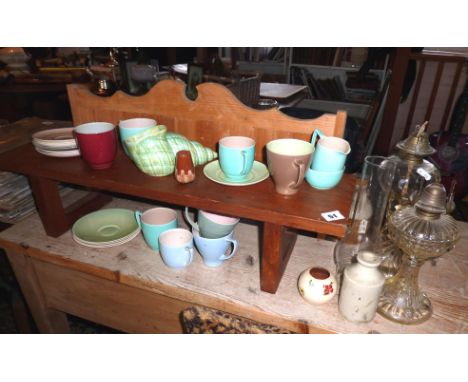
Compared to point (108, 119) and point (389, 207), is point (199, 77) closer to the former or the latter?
point (108, 119)

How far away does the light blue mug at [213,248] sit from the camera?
86 centimetres

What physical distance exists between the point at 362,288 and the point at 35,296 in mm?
1051

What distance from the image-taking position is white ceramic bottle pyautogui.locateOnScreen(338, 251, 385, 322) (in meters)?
A: 0.70

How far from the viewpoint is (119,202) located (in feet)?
4.04

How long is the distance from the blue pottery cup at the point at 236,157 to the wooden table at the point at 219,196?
0.12 ft

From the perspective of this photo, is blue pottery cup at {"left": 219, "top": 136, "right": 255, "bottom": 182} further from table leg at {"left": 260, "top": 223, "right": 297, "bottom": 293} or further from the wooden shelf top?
table leg at {"left": 260, "top": 223, "right": 297, "bottom": 293}

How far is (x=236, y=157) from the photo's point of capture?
75 centimetres

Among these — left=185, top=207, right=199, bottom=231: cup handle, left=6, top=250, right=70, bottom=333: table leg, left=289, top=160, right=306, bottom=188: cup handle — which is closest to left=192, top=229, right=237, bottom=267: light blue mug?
left=185, top=207, right=199, bottom=231: cup handle

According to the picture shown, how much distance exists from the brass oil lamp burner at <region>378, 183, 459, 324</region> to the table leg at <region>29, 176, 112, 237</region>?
92 cm

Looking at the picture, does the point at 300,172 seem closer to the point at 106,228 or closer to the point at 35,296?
the point at 106,228

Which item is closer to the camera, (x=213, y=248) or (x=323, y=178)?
(x=323, y=178)

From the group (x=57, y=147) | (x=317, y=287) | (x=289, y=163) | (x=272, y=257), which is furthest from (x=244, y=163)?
(x=57, y=147)
